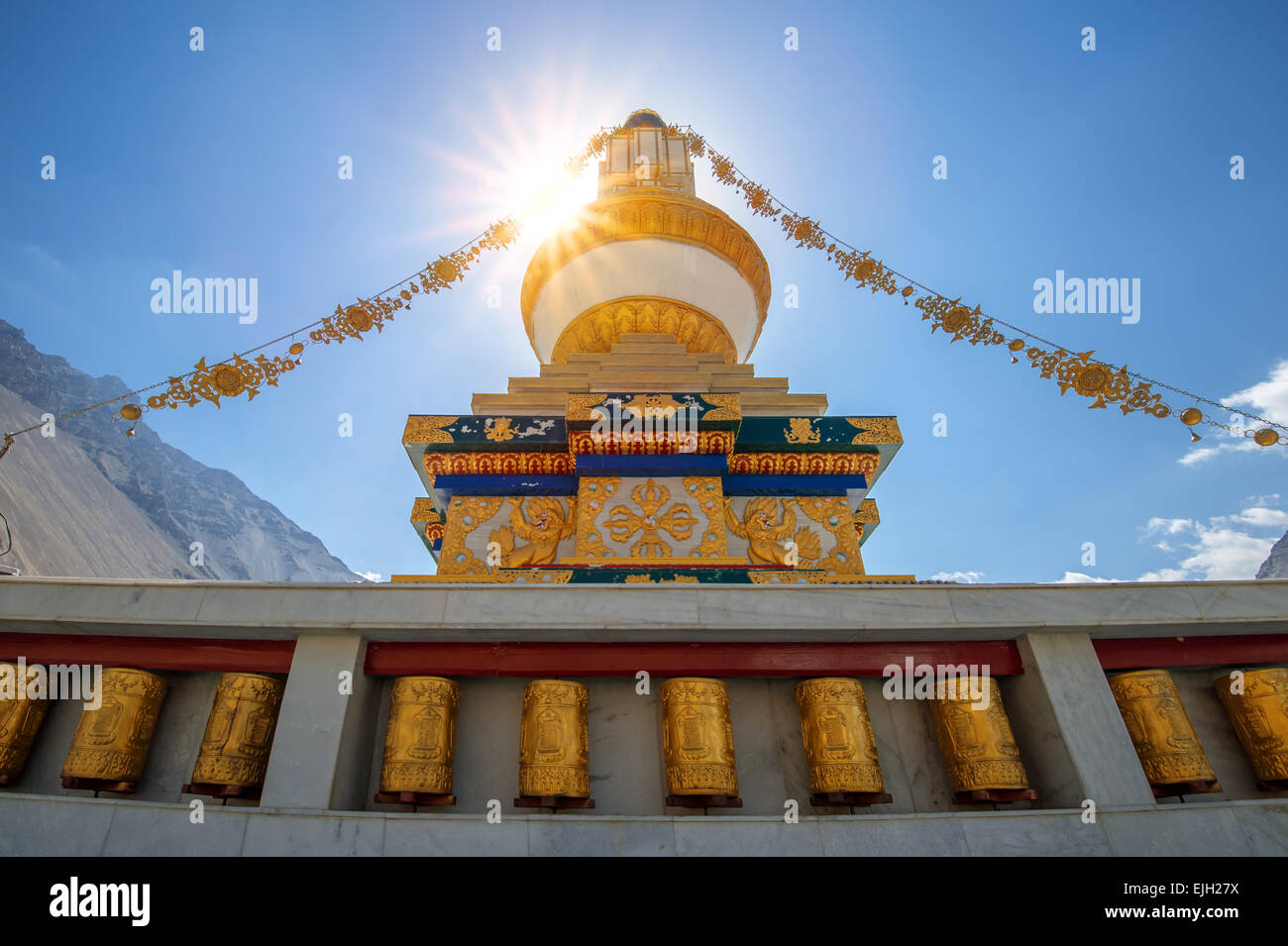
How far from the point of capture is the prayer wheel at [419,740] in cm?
326

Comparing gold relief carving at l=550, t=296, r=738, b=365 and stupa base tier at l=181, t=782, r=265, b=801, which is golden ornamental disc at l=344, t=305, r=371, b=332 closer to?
gold relief carving at l=550, t=296, r=738, b=365

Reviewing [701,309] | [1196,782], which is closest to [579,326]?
[701,309]

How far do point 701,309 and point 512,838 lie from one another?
23.6 ft

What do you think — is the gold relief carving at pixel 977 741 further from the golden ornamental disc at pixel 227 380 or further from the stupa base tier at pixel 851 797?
the golden ornamental disc at pixel 227 380

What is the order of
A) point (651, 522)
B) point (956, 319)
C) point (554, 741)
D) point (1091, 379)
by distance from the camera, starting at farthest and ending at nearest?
point (956, 319), point (651, 522), point (1091, 379), point (554, 741)

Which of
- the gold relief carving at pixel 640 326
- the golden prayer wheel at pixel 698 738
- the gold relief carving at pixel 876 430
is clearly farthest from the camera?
the gold relief carving at pixel 640 326

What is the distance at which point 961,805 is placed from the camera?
3.51 m

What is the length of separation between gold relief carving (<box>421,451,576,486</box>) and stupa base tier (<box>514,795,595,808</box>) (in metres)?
3.46

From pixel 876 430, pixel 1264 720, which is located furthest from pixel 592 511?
pixel 1264 720

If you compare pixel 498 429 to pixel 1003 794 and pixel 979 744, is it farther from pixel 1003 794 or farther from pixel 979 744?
pixel 1003 794

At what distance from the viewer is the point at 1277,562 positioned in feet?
123

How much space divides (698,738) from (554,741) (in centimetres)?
72

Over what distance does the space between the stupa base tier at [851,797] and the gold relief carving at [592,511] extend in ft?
8.97

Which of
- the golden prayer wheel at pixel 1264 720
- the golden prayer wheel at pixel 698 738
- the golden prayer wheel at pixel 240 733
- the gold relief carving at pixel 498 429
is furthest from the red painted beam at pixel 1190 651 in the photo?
the gold relief carving at pixel 498 429
